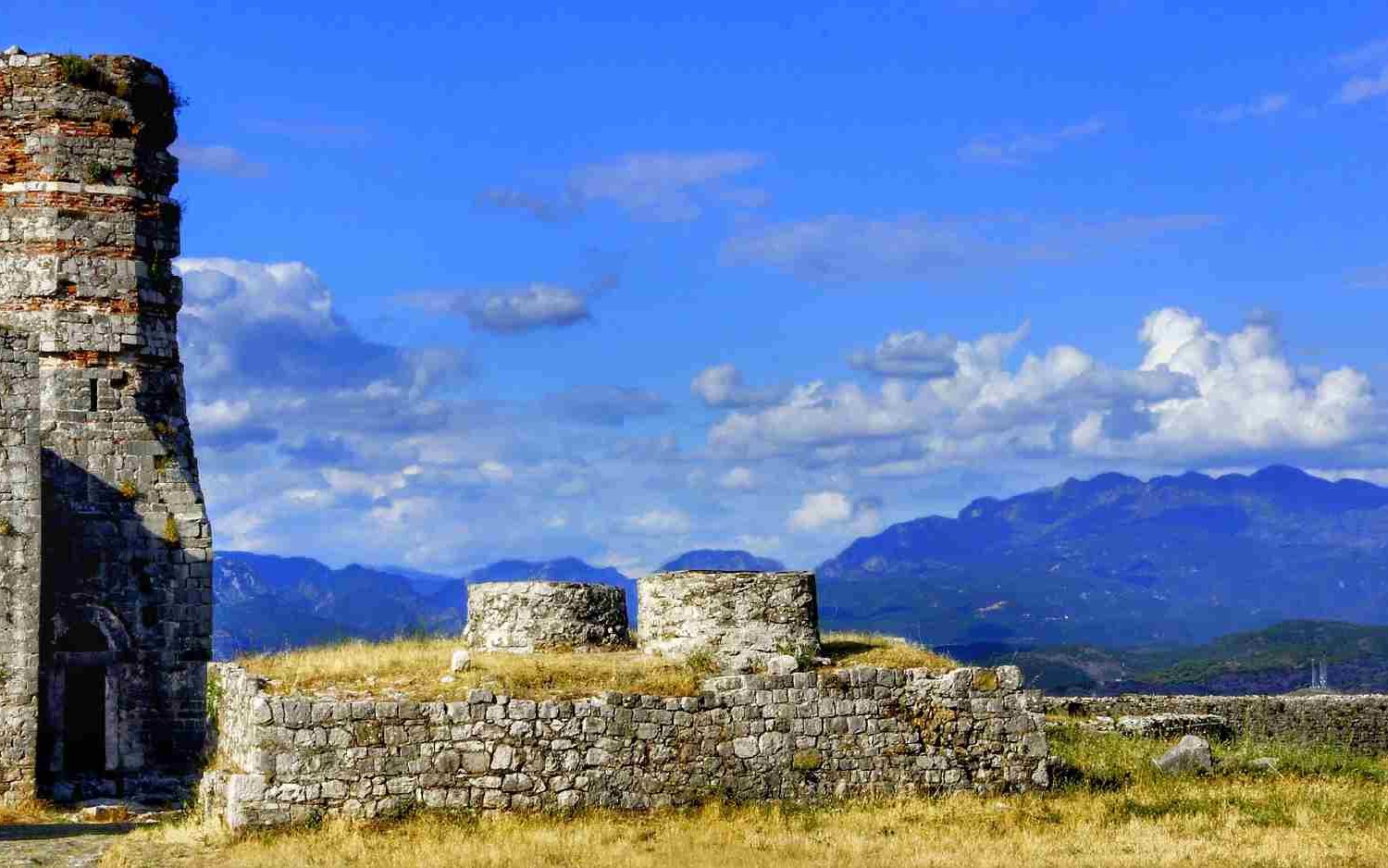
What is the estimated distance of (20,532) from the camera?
2662 cm

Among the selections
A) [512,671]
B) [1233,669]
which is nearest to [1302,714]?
[512,671]

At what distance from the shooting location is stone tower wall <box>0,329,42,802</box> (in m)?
26.5

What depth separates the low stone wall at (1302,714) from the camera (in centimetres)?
3319

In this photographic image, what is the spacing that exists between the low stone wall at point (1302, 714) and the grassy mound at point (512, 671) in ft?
35.3

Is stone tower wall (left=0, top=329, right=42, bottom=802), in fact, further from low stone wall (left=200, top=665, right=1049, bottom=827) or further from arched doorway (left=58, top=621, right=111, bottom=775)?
low stone wall (left=200, top=665, right=1049, bottom=827)

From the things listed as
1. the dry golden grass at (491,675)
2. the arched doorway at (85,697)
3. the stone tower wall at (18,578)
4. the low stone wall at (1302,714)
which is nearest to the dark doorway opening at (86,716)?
the arched doorway at (85,697)

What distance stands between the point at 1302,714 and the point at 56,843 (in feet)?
76.5

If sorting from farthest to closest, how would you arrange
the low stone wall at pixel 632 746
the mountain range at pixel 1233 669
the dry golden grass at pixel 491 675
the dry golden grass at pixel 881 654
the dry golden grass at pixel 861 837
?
the mountain range at pixel 1233 669
the dry golden grass at pixel 881 654
the dry golden grass at pixel 491 675
the low stone wall at pixel 632 746
the dry golden grass at pixel 861 837

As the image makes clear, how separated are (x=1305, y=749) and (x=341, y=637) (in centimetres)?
1607

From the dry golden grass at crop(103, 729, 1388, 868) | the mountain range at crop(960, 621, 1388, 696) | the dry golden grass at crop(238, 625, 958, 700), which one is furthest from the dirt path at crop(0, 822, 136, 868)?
the mountain range at crop(960, 621, 1388, 696)

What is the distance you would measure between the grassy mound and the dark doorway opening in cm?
683

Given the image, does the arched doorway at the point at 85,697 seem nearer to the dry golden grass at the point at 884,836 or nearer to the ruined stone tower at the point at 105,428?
the ruined stone tower at the point at 105,428

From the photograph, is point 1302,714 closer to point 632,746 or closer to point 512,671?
point 632,746

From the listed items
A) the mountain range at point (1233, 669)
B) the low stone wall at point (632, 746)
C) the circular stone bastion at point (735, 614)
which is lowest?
the mountain range at point (1233, 669)
